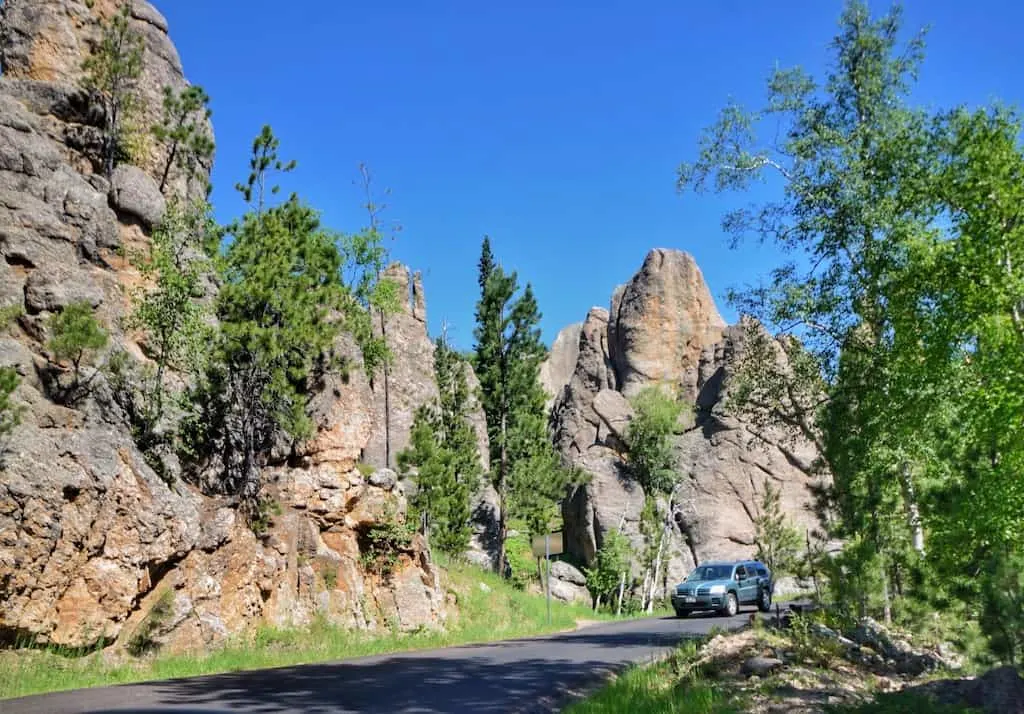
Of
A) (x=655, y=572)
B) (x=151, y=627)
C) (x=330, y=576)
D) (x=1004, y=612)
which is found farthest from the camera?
(x=655, y=572)

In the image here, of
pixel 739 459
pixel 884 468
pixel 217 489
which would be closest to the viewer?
pixel 884 468

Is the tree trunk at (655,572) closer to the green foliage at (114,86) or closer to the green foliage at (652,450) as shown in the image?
the green foliage at (652,450)

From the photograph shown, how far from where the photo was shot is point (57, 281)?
717 inches

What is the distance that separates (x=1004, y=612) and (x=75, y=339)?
16.5m

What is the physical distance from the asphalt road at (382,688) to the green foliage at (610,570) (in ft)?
83.4

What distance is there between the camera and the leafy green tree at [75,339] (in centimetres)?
1603

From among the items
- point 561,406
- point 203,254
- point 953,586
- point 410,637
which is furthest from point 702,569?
point 561,406

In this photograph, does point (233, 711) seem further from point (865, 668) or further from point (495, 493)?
point (495, 493)

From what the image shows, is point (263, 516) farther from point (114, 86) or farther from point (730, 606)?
point (730, 606)

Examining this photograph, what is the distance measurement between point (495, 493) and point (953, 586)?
32013 mm

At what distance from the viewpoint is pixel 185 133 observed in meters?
25.7

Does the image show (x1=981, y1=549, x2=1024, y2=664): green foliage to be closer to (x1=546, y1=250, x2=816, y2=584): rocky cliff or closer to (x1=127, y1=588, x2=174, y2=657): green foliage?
(x1=127, y1=588, x2=174, y2=657): green foliage

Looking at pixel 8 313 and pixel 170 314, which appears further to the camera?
pixel 170 314

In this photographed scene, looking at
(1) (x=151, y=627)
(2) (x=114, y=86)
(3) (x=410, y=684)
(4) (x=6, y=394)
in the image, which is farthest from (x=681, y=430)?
(4) (x=6, y=394)
